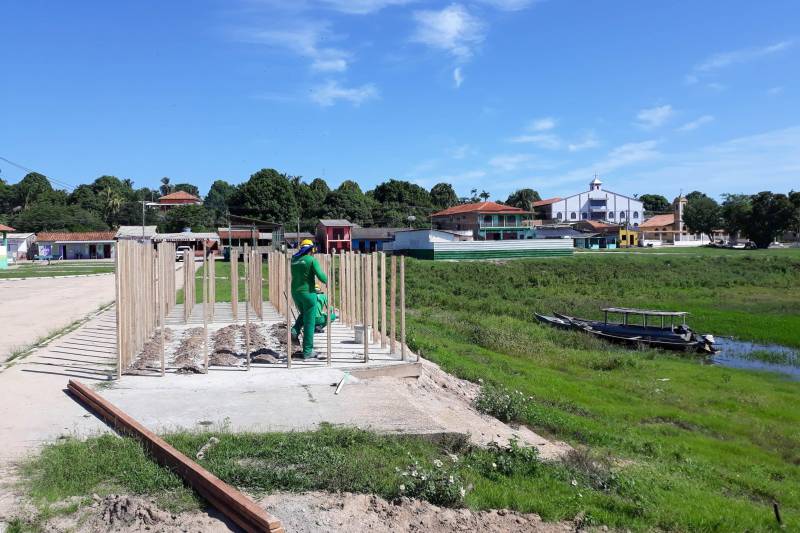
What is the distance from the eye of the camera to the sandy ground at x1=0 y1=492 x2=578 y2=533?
5008mm

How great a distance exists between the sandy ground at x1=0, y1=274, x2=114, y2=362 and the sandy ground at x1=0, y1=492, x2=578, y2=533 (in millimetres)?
7931

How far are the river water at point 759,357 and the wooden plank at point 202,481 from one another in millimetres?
18831

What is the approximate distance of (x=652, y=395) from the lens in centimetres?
1488

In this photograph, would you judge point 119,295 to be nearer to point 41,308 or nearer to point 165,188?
point 41,308

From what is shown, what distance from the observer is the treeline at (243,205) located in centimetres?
8800

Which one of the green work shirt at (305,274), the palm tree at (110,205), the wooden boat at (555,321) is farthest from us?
the palm tree at (110,205)

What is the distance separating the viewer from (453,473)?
6.26 meters

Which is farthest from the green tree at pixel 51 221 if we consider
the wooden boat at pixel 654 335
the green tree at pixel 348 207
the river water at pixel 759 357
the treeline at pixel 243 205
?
the river water at pixel 759 357

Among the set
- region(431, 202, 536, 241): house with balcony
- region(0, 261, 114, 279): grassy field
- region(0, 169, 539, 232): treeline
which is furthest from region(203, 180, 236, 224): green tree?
region(0, 261, 114, 279): grassy field

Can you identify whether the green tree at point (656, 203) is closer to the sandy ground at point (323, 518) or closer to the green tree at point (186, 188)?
the green tree at point (186, 188)

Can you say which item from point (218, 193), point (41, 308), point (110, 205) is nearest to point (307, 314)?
point (41, 308)

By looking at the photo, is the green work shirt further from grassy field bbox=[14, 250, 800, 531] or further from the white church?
the white church

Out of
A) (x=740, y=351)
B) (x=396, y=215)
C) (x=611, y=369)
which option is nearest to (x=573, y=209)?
(x=396, y=215)

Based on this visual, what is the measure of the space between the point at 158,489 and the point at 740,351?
2343 centimetres
